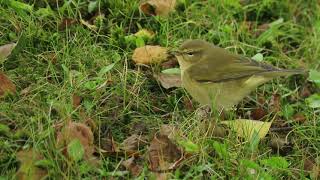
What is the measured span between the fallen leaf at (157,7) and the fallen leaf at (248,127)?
1573mm

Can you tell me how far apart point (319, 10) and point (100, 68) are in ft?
8.52

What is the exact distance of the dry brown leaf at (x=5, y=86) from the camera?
511 cm

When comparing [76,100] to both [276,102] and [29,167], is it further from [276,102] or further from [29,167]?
[276,102]

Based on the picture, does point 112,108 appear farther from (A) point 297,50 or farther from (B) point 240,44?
(A) point 297,50

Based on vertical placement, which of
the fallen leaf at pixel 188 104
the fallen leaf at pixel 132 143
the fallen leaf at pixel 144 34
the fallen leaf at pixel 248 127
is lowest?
the fallen leaf at pixel 188 104

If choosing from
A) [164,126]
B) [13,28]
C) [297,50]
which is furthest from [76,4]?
[297,50]

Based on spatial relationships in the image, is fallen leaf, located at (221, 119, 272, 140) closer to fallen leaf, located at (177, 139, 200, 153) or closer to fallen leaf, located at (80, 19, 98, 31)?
fallen leaf, located at (177, 139, 200, 153)

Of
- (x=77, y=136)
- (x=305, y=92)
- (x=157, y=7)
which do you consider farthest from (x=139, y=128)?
(x=305, y=92)

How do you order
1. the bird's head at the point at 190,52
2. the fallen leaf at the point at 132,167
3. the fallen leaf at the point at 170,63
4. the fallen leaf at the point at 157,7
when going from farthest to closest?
1. the fallen leaf at the point at 157,7
2. the fallen leaf at the point at 170,63
3. the bird's head at the point at 190,52
4. the fallen leaf at the point at 132,167

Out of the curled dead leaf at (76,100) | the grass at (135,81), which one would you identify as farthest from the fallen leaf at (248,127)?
the curled dead leaf at (76,100)

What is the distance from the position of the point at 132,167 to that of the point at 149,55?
1564 millimetres

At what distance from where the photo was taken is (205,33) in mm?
6535

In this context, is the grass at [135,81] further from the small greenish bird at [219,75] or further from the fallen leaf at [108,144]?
the small greenish bird at [219,75]

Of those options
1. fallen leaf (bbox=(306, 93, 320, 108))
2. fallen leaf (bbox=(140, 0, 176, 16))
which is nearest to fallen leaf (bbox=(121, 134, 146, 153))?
fallen leaf (bbox=(306, 93, 320, 108))
